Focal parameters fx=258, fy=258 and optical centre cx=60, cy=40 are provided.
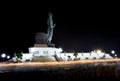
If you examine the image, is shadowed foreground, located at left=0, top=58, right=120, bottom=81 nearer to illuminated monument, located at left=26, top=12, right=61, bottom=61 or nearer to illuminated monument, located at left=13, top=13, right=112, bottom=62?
illuminated monument, located at left=13, top=13, right=112, bottom=62

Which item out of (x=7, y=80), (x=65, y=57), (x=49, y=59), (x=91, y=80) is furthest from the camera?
(x=65, y=57)

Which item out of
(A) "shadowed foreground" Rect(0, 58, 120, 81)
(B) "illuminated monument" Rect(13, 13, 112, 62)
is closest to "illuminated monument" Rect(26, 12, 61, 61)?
(B) "illuminated monument" Rect(13, 13, 112, 62)

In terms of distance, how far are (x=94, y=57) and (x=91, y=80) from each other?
235 feet

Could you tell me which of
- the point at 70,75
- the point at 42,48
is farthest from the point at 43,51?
the point at 70,75

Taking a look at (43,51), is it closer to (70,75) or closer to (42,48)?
(42,48)

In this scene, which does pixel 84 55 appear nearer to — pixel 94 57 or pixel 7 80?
pixel 94 57

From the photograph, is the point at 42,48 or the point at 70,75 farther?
the point at 42,48

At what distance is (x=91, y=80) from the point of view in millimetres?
19500

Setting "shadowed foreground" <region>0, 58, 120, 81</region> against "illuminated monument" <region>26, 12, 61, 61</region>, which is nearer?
"shadowed foreground" <region>0, 58, 120, 81</region>

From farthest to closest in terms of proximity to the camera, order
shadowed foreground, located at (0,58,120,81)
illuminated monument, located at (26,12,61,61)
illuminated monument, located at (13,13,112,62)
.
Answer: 1. illuminated monument, located at (26,12,61,61)
2. illuminated monument, located at (13,13,112,62)
3. shadowed foreground, located at (0,58,120,81)

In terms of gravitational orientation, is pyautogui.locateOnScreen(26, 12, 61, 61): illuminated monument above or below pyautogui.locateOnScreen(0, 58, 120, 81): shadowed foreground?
above

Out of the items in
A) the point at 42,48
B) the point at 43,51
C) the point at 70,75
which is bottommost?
the point at 70,75

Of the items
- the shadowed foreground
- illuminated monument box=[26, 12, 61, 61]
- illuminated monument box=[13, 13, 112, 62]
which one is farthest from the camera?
illuminated monument box=[26, 12, 61, 61]

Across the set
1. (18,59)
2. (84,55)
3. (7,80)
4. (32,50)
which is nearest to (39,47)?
(32,50)
